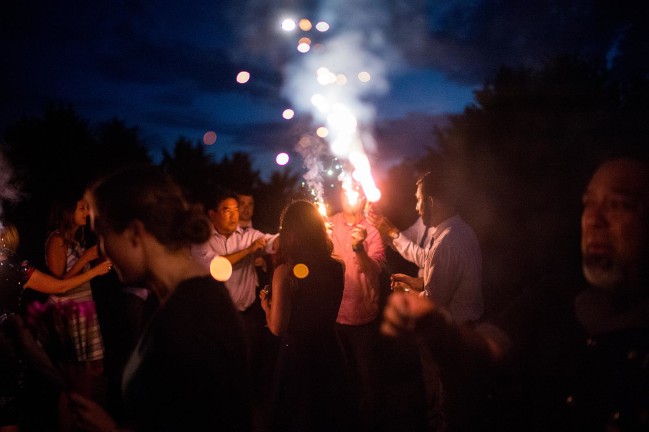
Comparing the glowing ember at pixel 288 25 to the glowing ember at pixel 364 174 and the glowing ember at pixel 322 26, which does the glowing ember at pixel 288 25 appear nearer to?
the glowing ember at pixel 322 26

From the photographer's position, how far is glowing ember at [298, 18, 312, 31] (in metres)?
6.44

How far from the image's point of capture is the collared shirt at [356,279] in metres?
5.61

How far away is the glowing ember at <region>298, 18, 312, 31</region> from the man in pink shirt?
2.20 meters

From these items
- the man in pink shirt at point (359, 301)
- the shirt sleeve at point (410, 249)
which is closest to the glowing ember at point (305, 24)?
the man in pink shirt at point (359, 301)

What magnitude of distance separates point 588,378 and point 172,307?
5.08 ft

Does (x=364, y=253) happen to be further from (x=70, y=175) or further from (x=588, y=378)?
(x=70, y=175)

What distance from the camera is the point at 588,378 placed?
1685 mm

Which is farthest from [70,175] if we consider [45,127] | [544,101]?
[544,101]

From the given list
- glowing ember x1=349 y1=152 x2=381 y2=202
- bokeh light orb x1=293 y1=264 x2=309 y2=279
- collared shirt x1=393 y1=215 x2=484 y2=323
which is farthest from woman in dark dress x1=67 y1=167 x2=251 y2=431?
glowing ember x1=349 y1=152 x2=381 y2=202

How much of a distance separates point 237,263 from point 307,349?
8.61ft

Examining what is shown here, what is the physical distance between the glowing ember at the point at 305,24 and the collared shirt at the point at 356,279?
8.14 feet

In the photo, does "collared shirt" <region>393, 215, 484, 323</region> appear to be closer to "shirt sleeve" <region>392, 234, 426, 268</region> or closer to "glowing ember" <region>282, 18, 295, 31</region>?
"shirt sleeve" <region>392, 234, 426, 268</region>

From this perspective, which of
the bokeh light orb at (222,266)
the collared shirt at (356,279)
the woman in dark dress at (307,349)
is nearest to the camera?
the woman in dark dress at (307,349)

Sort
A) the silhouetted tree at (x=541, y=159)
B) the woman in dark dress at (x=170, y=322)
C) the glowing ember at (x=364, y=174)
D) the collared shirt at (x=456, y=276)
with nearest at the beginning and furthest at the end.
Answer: the woman in dark dress at (x=170, y=322) → the silhouetted tree at (x=541, y=159) → the collared shirt at (x=456, y=276) → the glowing ember at (x=364, y=174)
